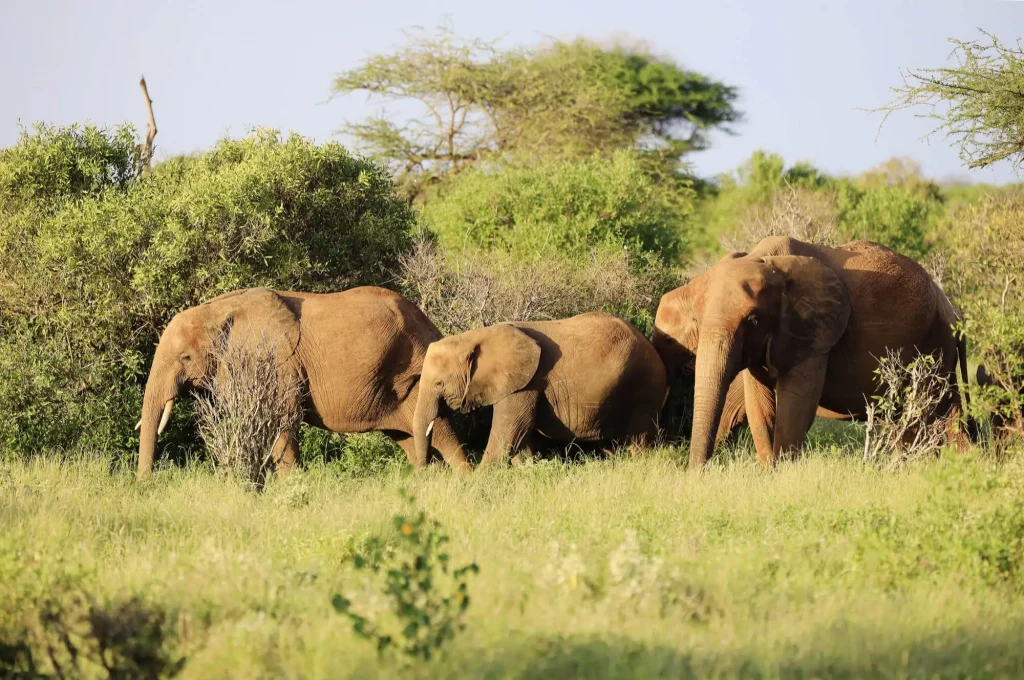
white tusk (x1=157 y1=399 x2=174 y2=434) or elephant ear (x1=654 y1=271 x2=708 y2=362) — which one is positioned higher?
elephant ear (x1=654 y1=271 x2=708 y2=362)

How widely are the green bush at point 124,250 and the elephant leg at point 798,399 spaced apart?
16.2 ft

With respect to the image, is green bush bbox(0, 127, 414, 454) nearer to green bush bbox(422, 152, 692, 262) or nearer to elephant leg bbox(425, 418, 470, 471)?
elephant leg bbox(425, 418, 470, 471)

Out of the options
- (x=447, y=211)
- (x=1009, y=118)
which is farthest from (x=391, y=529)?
(x=447, y=211)

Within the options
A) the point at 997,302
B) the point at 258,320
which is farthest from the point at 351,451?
the point at 997,302

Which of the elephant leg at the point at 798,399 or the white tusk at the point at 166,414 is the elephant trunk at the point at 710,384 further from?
the white tusk at the point at 166,414

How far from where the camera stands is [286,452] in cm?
1144

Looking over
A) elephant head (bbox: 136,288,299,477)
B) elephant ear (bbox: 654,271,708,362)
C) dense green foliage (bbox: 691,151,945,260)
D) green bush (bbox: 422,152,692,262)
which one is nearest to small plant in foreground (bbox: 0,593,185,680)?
elephant head (bbox: 136,288,299,477)

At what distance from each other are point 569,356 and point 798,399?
1.93 m

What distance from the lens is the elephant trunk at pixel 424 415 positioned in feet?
37.6

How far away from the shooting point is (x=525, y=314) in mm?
13859

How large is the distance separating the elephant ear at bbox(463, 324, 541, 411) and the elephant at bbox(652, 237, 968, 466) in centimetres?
139

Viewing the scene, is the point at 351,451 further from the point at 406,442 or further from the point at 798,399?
the point at 798,399

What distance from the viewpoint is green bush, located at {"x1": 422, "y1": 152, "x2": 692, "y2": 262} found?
60.3ft

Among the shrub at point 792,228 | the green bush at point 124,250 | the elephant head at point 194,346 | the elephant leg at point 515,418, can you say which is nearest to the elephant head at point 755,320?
the elephant leg at point 515,418
